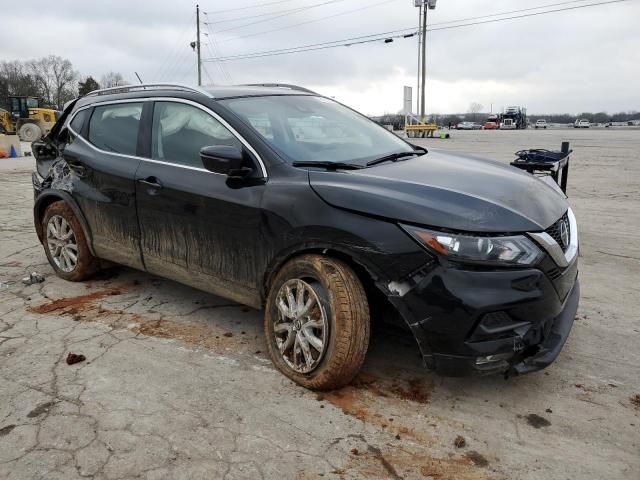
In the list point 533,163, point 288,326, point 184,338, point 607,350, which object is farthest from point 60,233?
point 533,163

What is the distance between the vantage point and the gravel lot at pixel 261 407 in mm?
2480

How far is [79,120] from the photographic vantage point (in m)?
4.87

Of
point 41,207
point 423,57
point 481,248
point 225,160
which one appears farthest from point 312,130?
point 423,57

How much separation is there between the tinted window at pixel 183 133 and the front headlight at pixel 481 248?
4.86ft

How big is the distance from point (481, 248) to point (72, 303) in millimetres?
3491

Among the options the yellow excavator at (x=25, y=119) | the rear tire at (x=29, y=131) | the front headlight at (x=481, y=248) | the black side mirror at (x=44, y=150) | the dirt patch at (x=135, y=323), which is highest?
the yellow excavator at (x=25, y=119)

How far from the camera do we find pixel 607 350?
11.6 ft

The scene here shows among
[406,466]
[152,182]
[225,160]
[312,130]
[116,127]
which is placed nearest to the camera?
[406,466]

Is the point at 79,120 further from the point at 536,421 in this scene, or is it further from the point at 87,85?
the point at 87,85

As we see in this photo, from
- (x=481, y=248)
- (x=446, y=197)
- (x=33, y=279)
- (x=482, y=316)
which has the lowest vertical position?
(x=33, y=279)

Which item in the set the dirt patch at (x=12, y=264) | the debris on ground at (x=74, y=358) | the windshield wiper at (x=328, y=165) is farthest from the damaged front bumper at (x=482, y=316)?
the dirt patch at (x=12, y=264)

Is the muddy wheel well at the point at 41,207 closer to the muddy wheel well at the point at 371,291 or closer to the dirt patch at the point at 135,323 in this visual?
the dirt patch at the point at 135,323

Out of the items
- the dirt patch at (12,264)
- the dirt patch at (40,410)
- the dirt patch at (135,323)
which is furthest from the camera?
A: the dirt patch at (12,264)

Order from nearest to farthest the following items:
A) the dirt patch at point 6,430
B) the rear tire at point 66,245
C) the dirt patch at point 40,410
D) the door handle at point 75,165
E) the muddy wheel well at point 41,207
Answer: the dirt patch at point 6,430
the dirt patch at point 40,410
the door handle at point 75,165
the rear tire at point 66,245
the muddy wheel well at point 41,207
